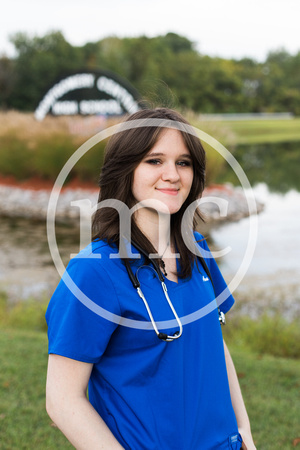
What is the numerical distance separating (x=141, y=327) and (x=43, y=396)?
2.58 m

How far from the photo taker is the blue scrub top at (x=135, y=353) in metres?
1.37

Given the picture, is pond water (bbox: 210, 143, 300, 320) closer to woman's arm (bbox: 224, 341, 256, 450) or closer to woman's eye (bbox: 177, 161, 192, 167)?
woman's arm (bbox: 224, 341, 256, 450)

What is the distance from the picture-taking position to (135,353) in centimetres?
143

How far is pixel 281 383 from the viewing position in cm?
395

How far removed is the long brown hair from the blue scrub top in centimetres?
9

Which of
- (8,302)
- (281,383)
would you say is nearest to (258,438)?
(281,383)

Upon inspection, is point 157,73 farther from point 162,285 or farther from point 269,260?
point 162,285

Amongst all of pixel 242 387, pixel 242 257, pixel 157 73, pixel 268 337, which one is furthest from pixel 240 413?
pixel 157 73

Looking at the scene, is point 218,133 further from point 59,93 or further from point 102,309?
point 102,309

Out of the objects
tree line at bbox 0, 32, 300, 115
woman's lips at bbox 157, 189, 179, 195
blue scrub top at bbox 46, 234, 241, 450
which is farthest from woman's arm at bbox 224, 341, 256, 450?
tree line at bbox 0, 32, 300, 115

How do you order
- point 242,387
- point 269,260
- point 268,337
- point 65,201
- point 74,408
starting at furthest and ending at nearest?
point 65,201, point 269,260, point 268,337, point 242,387, point 74,408

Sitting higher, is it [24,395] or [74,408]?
[74,408]

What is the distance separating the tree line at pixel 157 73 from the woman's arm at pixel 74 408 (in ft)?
146

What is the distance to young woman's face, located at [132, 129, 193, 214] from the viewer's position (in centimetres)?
158
